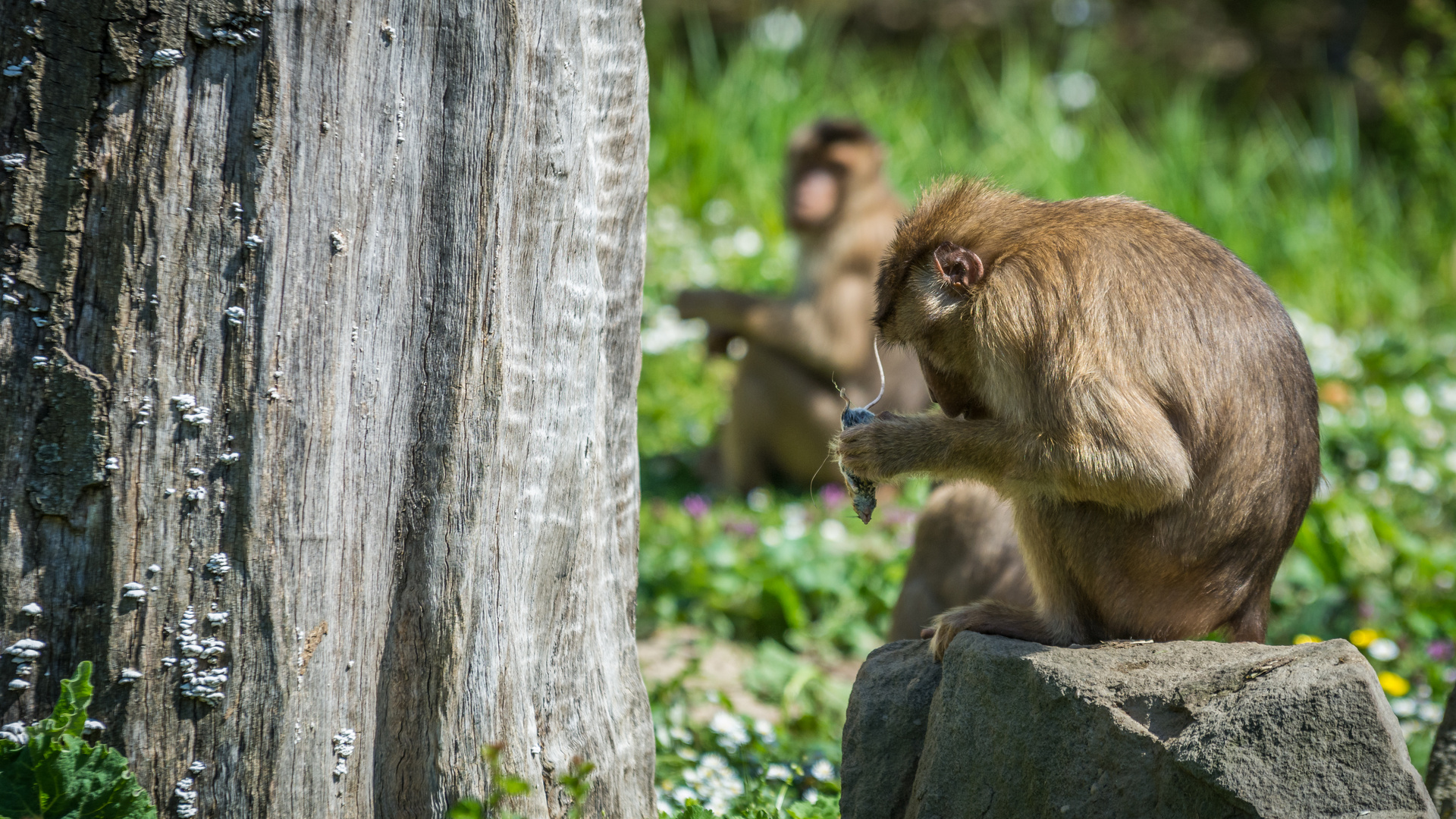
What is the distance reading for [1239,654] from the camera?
239 cm

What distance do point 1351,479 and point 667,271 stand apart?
5.04 meters

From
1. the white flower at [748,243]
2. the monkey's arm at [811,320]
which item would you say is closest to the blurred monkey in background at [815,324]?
the monkey's arm at [811,320]

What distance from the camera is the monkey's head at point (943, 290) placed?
2850 mm

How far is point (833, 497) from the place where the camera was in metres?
6.31

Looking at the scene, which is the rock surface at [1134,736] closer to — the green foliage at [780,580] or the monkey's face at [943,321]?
the monkey's face at [943,321]

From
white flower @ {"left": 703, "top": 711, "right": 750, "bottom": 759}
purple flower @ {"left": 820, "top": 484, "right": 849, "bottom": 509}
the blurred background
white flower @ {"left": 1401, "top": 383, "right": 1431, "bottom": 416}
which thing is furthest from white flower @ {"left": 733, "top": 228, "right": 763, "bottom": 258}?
white flower @ {"left": 703, "top": 711, "right": 750, "bottom": 759}

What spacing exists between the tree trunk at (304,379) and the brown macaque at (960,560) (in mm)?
1759

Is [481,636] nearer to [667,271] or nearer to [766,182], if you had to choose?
[667,271]

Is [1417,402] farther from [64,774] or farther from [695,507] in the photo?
[64,774]

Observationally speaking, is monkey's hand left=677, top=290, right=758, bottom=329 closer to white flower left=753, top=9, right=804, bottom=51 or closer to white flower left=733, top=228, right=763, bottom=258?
white flower left=733, top=228, right=763, bottom=258

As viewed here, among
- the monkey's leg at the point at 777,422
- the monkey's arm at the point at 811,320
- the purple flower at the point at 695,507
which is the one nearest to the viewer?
the purple flower at the point at 695,507

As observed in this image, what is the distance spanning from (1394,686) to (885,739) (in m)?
2.13

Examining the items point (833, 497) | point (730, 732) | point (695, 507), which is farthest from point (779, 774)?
point (833, 497)

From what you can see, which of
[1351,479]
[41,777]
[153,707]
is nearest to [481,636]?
[153,707]
